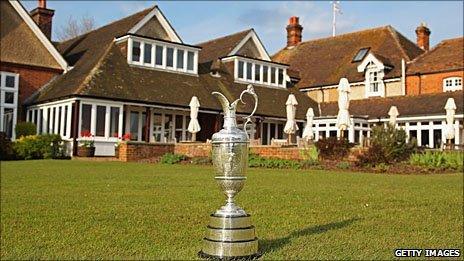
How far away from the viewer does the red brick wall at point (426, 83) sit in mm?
32562

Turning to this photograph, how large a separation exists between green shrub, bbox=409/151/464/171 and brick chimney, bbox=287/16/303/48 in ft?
Answer: 97.0

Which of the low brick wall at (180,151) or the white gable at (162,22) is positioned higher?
the white gable at (162,22)

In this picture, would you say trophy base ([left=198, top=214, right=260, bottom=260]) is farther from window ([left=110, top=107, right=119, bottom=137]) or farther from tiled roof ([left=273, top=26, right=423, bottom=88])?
tiled roof ([left=273, top=26, right=423, bottom=88])

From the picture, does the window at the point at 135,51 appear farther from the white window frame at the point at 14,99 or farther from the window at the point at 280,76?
the window at the point at 280,76

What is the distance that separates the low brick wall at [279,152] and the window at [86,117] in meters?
8.77

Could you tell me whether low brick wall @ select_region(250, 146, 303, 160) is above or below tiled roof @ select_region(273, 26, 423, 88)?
below

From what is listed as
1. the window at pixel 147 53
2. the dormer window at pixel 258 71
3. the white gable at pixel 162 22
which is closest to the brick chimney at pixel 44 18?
the white gable at pixel 162 22

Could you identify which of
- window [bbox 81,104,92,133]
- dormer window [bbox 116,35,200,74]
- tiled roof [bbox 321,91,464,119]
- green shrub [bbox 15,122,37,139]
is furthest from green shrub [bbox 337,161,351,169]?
green shrub [bbox 15,122,37,139]


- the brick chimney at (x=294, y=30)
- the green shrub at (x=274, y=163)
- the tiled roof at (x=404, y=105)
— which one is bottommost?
the green shrub at (x=274, y=163)

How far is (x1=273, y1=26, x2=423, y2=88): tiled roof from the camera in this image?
36.3 m

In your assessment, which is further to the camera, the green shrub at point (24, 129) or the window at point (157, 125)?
the window at point (157, 125)

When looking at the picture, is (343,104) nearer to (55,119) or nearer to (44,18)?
(55,119)

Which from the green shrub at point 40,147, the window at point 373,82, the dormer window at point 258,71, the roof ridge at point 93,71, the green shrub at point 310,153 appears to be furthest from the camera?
the window at point 373,82

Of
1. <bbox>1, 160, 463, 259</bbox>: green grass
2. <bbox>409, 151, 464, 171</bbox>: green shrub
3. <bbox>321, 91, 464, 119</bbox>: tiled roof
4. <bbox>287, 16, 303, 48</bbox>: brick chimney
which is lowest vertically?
<bbox>1, 160, 463, 259</bbox>: green grass
